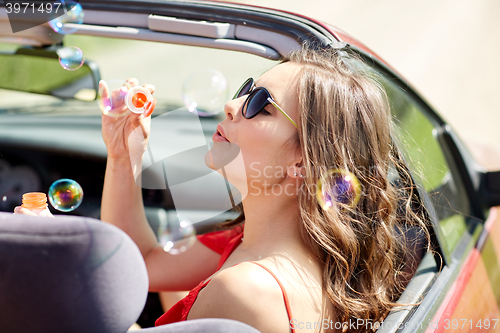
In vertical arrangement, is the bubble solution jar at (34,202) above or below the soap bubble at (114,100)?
below

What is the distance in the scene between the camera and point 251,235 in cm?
171

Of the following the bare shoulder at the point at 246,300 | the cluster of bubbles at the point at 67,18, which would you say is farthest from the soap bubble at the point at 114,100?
the bare shoulder at the point at 246,300

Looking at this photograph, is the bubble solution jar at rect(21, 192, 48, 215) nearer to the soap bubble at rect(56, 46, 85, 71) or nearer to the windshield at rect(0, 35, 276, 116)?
the soap bubble at rect(56, 46, 85, 71)

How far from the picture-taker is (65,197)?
6.36 ft

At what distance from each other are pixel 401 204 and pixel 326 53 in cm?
69

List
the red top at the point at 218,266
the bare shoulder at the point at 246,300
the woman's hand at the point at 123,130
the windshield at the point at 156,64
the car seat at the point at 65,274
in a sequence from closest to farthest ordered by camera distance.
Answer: the car seat at the point at 65,274
the bare shoulder at the point at 246,300
the red top at the point at 218,266
the woman's hand at the point at 123,130
the windshield at the point at 156,64

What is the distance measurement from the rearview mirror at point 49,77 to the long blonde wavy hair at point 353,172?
116 centimetres

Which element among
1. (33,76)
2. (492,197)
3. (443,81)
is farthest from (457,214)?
(443,81)

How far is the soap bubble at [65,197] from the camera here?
1.93 meters

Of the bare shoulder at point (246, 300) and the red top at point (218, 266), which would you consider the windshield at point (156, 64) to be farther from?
the bare shoulder at point (246, 300)

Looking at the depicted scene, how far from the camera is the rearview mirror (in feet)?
7.25

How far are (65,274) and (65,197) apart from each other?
116 centimetres

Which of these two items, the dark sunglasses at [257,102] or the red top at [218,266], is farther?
the dark sunglasses at [257,102]

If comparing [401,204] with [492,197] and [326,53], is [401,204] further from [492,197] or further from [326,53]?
[492,197]
